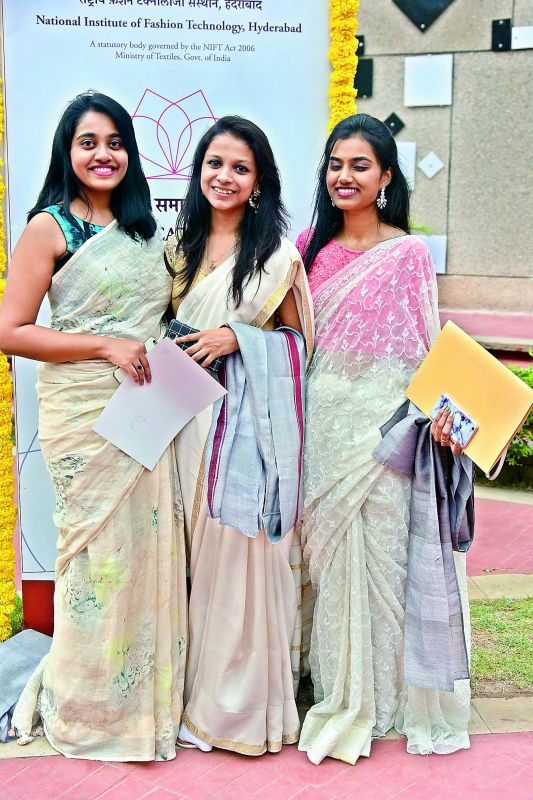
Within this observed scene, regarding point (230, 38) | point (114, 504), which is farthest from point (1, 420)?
point (230, 38)

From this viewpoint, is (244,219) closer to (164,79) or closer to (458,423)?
(164,79)

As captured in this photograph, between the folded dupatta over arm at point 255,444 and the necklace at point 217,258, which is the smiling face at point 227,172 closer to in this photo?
the necklace at point 217,258

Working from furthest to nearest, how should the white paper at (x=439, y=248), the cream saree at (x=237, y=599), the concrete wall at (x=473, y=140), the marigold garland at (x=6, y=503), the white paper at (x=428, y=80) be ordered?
1. the white paper at (x=439, y=248)
2. the white paper at (x=428, y=80)
3. the concrete wall at (x=473, y=140)
4. the marigold garland at (x=6, y=503)
5. the cream saree at (x=237, y=599)

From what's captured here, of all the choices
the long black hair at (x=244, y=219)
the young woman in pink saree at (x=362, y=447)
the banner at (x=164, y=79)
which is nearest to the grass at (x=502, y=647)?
the young woman in pink saree at (x=362, y=447)

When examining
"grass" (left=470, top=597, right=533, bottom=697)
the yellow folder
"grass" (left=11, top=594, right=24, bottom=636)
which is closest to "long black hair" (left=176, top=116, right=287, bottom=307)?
→ the yellow folder

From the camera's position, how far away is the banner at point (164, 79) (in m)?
2.98

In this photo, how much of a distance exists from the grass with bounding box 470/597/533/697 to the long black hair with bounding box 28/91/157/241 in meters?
2.12

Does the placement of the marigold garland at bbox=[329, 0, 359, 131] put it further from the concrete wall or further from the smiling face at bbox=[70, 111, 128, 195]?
the concrete wall

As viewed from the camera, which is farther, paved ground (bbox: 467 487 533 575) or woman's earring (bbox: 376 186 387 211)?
paved ground (bbox: 467 487 533 575)

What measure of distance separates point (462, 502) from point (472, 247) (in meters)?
5.92

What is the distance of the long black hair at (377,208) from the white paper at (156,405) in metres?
0.62

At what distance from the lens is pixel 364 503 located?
108 inches

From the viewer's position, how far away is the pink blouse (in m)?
2.76

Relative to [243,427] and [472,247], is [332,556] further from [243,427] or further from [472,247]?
[472,247]
